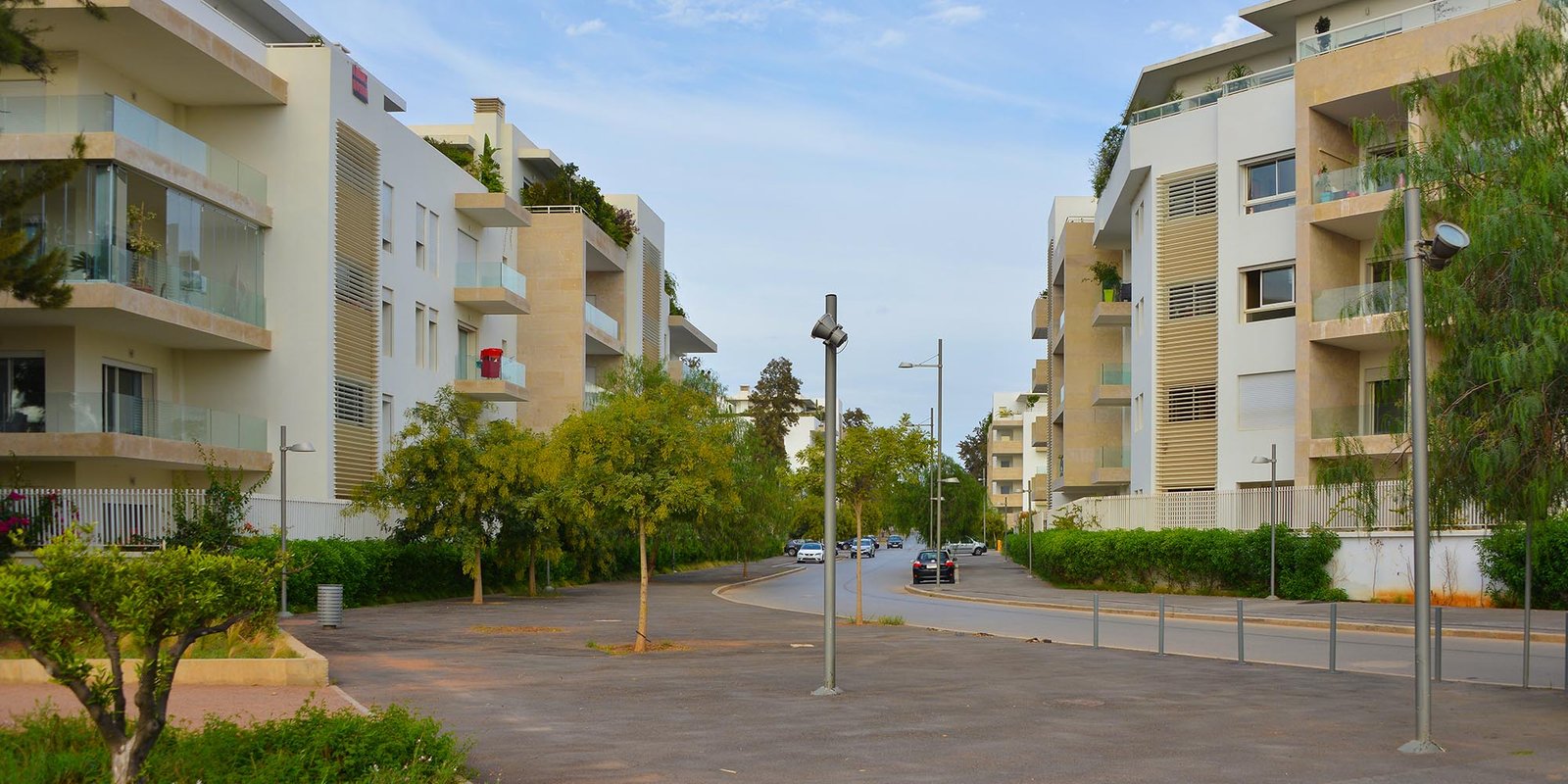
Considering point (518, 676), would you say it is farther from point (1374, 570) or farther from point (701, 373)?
point (701, 373)

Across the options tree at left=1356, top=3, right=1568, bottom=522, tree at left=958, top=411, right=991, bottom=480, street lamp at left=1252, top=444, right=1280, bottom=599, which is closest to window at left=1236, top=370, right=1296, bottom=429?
street lamp at left=1252, top=444, right=1280, bottom=599

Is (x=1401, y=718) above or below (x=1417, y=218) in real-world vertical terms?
below

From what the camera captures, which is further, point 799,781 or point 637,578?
point 637,578

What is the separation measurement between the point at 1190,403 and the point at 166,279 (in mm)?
29705

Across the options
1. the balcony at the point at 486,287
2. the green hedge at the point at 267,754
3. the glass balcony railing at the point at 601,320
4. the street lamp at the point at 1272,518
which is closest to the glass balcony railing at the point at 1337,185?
the street lamp at the point at 1272,518

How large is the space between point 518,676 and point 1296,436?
28.4 metres

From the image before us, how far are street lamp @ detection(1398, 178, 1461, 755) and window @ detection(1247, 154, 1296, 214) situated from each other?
105ft

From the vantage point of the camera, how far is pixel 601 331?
58500mm

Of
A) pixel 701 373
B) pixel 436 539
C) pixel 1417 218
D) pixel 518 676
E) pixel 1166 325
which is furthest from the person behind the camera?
pixel 701 373

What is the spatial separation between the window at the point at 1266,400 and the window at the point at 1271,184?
16.3 ft

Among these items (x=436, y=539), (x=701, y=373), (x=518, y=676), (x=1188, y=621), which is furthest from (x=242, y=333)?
(x=701, y=373)

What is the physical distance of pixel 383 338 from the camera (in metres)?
41.7

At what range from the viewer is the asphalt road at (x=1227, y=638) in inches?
821

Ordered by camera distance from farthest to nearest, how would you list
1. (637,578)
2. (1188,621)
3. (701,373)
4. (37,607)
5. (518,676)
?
(701,373)
(637,578)
(1188,621)
(518,676)
(37,607)
